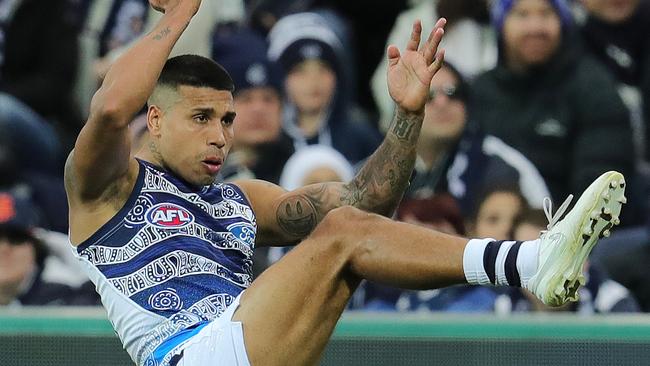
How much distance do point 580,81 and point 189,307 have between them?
3.87m

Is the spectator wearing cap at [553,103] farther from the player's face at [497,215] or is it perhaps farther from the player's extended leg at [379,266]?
the player's extended leg at [379,266]

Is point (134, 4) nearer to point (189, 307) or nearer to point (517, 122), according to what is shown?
point (517, 122)

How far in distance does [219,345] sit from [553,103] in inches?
158

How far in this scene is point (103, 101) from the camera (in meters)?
5.34

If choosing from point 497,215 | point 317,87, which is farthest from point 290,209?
point 317,87

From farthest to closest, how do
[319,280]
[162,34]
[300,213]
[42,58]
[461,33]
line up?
[42,58] < [461,33] < [300,213] < [162,34] < [319,280]

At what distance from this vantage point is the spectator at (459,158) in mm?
8570

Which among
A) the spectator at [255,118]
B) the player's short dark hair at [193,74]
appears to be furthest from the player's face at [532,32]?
the player's short dark hair at [193,74]

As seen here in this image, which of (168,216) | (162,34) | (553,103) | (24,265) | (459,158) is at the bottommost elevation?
(24,265)

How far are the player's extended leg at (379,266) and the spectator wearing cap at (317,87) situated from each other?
140 inches

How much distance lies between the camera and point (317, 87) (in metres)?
9.10

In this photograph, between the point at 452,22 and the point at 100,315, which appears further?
the point at 452,22

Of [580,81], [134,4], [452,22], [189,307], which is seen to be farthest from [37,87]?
[189,307]

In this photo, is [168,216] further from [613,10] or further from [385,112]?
[613,10]
